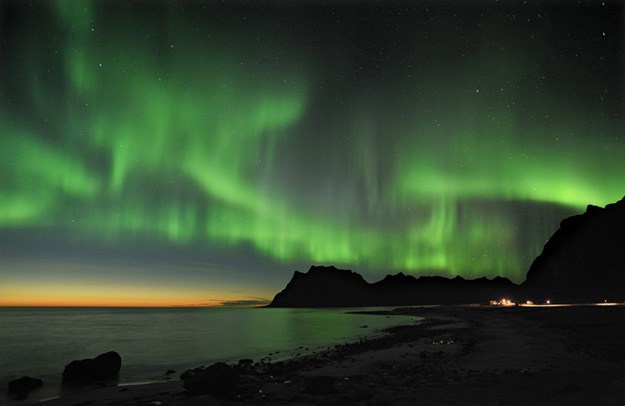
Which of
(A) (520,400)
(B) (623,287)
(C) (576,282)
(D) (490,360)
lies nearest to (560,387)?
(A) (520,400)

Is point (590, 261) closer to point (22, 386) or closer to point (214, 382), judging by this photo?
point (214, 382)

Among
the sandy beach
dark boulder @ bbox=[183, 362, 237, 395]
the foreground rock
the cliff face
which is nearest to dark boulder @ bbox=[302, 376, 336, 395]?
the sandy beach

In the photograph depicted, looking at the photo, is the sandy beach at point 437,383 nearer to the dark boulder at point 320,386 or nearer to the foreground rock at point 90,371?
the dark boulder at point 320,386

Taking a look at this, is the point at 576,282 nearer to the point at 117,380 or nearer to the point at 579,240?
the point at 579,240

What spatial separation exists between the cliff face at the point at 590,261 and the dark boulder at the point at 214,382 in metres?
95.7

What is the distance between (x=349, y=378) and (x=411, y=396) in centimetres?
397

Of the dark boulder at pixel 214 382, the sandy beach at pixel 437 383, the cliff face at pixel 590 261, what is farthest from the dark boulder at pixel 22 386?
the cliff face at pixel 590 261

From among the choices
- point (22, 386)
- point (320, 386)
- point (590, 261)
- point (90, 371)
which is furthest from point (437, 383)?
point (590, 261)

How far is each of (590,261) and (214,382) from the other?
114319mm

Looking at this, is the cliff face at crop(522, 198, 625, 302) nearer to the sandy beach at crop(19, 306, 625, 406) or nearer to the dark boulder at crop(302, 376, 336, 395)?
the sandy beach at crop(19, 306, 625, 406)

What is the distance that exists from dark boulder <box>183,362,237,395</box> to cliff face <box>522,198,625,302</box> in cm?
9574

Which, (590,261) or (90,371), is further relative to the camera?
(590,261)

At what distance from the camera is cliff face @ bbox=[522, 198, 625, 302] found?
3575 inches

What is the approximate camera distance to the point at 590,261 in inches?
3959
